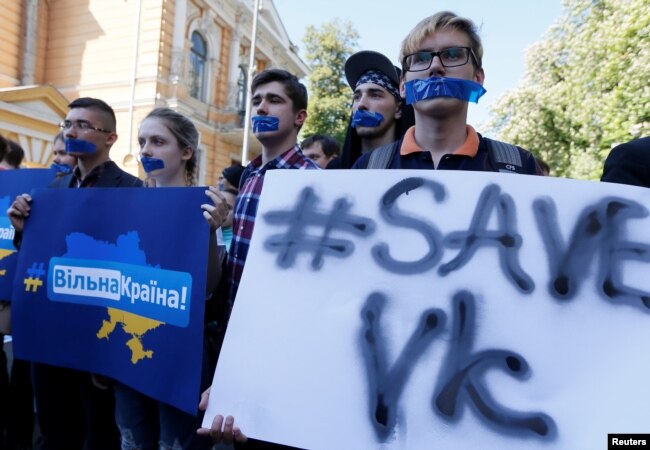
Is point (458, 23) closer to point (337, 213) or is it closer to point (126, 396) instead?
point (337, 213)

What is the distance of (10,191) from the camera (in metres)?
2.29

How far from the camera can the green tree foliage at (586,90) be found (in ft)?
26.6

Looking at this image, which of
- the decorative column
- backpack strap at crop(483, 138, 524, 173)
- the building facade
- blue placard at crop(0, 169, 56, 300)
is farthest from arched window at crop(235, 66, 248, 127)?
backpack strap at crop(483, 138, 524, 173)

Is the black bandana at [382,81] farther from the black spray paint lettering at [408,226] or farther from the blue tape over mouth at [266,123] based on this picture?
the black spray paint lettering at [408,226]

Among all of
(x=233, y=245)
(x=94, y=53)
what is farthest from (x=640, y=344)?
(x=94, y=53)

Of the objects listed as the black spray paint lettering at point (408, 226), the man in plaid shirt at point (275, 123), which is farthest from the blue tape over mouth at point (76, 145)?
the black spray paint lettering at point (408, 226)

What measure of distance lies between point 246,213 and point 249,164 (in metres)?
0.40

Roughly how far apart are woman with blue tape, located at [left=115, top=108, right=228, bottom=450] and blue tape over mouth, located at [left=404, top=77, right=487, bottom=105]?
2.23 ft

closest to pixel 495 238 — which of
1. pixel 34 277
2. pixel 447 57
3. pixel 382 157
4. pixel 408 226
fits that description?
pixel 408 226

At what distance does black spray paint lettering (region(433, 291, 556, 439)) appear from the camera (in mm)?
925

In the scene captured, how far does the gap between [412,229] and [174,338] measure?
0.87 metres

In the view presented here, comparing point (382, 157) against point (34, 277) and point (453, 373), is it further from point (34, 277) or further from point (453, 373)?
point (34, 277)

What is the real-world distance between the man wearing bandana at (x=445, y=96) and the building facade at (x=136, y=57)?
11.5 metres

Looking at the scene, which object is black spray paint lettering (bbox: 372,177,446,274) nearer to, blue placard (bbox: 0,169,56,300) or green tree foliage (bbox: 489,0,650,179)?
blue placard (bbox: 0,169,56,300)
